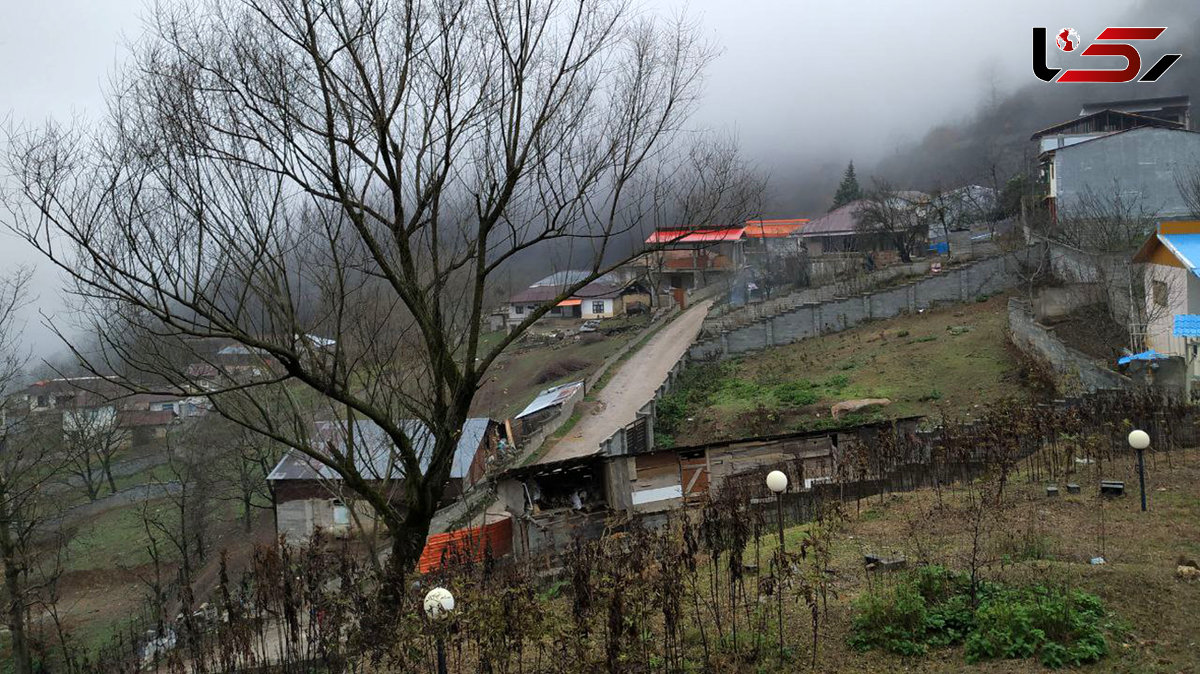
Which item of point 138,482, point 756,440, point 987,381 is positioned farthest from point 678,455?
point 138,482

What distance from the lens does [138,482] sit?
36781 millimetres

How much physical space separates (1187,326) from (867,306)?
1641 centimetres

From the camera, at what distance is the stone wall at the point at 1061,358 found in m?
18.7

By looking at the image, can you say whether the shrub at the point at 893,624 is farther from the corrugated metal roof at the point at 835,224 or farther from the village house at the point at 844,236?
the corrugated metal roof at the point at 835,224

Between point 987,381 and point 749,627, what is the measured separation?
1924cm

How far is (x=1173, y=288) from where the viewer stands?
19.8m

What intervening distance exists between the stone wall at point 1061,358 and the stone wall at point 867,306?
26.7ft

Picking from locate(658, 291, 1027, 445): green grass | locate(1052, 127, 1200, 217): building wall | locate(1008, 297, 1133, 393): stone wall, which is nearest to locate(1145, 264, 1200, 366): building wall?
locate(1008, 297, 1133, 393): stone wall

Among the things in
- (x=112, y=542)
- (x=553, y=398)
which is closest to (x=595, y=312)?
(x=553, y=398)

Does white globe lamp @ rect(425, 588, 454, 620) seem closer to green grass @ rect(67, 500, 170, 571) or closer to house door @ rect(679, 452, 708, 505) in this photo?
house door @ rect(679, 452, 708, 505)

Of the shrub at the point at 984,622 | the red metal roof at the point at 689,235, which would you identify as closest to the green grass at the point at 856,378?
the red metal roof at the point at 689,235

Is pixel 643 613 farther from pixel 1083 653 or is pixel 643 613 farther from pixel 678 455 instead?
pixel 678 455

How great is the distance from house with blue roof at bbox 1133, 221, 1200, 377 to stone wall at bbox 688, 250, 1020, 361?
12398 mm

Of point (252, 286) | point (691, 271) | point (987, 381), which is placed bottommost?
point (987, 381)
